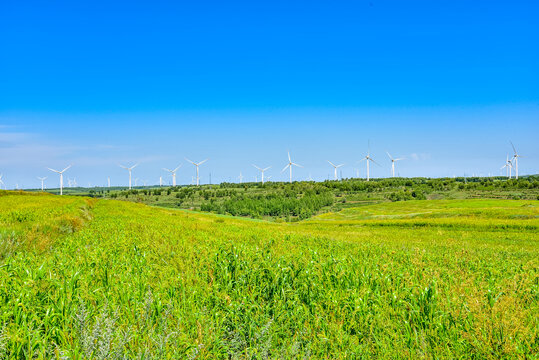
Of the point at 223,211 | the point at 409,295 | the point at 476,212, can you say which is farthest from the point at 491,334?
the point at 223,211

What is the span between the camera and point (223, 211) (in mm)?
192375

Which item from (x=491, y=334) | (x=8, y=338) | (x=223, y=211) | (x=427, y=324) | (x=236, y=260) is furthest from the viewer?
(x=223, y=211)

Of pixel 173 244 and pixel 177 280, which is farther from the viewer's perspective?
pixel 173 244

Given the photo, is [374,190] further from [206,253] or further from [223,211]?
[206,253]

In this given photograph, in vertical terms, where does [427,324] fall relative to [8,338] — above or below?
below

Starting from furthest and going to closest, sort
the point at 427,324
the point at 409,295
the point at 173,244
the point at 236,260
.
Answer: the point at 173,244 < the point at 236,260 < the point at 409,295 < the point at 427,324

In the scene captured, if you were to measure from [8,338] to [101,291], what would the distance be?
243cm

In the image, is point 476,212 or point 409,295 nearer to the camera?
point 409,295

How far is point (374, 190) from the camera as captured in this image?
19788cm

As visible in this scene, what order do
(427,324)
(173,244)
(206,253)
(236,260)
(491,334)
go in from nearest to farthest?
(491,334) → (427,324) → (236,260) → (206,253) → (173,244)

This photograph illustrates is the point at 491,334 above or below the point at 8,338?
below

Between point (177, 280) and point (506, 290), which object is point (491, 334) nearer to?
point (506, 290)

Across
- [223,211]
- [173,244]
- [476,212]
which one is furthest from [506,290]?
[223,211]

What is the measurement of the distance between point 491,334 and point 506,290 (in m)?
3.04
